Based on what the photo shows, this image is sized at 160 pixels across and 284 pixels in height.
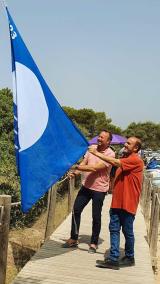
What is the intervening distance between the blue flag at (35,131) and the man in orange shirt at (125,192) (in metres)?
0.48

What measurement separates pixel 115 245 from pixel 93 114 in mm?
60140

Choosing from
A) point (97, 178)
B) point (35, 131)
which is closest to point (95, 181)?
point (97, 178)

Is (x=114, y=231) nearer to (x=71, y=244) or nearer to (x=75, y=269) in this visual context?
(x=75, y=269)

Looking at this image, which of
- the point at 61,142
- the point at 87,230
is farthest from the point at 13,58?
the point at 87,230

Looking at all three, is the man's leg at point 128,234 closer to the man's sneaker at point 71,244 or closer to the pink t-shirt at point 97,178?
the pink t-shirt at point 97,178

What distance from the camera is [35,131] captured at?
5.42m

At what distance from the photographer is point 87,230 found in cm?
916

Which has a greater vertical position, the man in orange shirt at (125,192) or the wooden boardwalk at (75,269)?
the man in orange shirt at (125,192)

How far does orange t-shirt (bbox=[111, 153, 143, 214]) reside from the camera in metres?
6.12

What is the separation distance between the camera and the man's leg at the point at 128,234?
6254 millimetres

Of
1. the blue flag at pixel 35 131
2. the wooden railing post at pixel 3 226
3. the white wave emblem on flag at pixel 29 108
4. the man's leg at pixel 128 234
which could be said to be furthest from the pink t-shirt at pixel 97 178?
the wooden railing post at pixel 3 226

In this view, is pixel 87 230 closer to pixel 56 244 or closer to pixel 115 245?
pixel 56 244

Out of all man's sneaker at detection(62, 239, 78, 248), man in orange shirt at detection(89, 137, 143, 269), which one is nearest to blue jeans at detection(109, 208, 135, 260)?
man in orange shirt at detection(89, 137, 143, 269)

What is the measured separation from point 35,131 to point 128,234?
1869 mm
